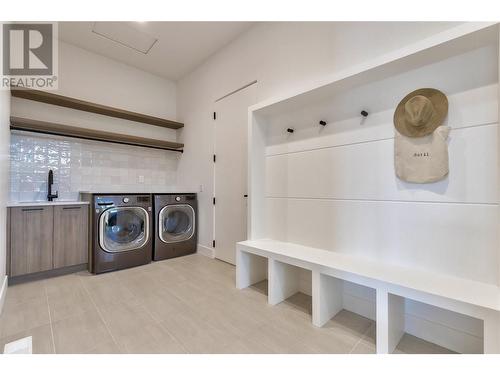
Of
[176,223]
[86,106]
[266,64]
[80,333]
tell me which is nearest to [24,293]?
[80,333]

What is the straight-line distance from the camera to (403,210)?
5.30 feet

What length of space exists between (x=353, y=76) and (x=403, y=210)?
3.35 ft

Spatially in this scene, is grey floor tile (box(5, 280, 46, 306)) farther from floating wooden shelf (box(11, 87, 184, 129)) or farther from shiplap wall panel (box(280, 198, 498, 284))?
shiplap wall panel (box(280, 198, 498, 284))

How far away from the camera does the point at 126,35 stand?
292cm

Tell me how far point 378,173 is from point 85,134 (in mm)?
3465

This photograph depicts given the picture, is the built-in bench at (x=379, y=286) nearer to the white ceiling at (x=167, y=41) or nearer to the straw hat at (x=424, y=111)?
the straw hat at (x=424, y=111)

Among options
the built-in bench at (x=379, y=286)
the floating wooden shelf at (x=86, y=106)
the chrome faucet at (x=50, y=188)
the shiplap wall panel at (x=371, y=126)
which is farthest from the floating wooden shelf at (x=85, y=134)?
the built-in bench at (x=379, y=286)

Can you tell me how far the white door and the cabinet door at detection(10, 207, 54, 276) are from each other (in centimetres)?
186

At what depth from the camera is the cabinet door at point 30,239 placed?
230cm

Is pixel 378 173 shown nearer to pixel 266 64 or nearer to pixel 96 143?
pixel 266 64

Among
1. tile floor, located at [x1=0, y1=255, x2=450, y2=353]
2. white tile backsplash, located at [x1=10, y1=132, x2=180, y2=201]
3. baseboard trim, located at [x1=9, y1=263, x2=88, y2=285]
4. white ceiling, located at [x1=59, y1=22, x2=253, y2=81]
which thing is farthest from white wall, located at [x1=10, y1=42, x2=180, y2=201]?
tile floor, located at [x1=0, y1=255, x2=450, y2=353]

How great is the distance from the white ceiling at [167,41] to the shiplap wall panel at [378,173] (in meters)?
1.76

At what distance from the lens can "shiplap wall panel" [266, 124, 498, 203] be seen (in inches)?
52.6
